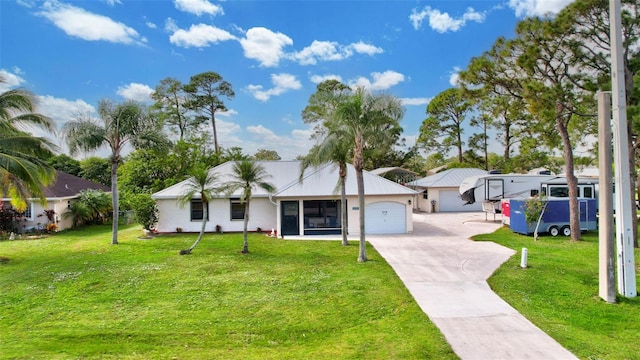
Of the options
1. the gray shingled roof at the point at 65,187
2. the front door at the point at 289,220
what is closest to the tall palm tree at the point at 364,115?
the front door at the point at 289,220

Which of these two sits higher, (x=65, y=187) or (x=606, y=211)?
(x=65, y=187)

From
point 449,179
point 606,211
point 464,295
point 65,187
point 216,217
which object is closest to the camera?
point 606,211

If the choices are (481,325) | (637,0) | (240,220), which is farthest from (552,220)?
(240,220)

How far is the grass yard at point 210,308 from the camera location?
6246mm

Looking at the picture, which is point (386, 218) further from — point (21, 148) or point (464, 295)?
point (21, 148)

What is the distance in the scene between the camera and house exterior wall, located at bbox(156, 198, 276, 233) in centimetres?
1989

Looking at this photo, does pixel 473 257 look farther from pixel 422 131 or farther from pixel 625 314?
pixel 422 131

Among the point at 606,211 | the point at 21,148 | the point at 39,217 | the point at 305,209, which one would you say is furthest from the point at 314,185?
the point at 39,217

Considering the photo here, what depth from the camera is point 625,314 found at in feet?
25.1

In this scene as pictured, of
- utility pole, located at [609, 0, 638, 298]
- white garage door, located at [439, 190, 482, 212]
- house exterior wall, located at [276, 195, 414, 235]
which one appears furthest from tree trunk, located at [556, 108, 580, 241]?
white garage door, located at [439, 190, 482, 212]

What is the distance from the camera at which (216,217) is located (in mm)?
20141

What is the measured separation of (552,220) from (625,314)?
11.2 m

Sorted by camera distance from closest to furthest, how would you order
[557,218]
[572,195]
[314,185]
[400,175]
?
[572,195] → [557,218] → [314,185] → [400,175]

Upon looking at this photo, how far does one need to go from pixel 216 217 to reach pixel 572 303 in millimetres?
16363
